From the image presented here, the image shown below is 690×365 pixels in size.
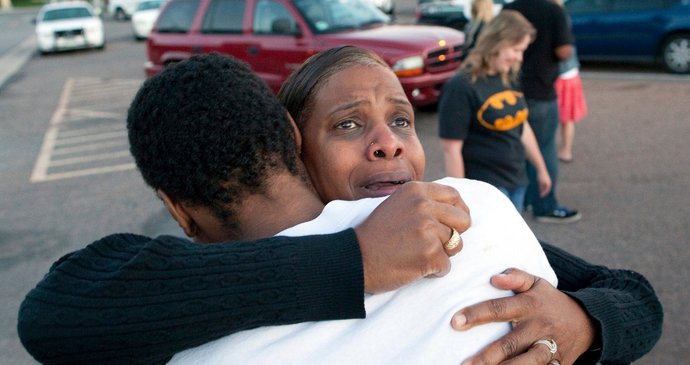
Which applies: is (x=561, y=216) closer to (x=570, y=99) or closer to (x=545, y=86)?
(x=545, y=86)

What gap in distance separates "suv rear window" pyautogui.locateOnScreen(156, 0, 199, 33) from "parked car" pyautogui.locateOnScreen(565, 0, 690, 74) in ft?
22.0

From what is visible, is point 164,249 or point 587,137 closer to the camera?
point 164,249

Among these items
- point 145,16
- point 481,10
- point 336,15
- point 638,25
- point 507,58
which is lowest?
point 145,16

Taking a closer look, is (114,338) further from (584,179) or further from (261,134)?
(584,179)

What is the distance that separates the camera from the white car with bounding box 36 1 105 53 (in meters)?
22.7

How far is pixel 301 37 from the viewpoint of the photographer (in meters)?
9.62

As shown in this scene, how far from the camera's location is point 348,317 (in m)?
1.16

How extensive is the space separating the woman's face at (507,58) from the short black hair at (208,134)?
3222 mm

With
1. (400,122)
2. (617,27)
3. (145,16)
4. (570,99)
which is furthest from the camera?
(145,16)

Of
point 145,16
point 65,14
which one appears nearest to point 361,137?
point 65,14

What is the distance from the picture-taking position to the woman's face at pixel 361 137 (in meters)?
1.56

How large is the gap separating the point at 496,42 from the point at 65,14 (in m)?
22.3

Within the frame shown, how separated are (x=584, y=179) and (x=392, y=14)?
67.7ft

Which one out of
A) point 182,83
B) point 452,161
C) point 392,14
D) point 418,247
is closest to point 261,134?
point 182,83
